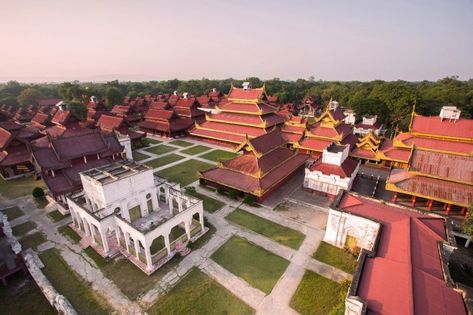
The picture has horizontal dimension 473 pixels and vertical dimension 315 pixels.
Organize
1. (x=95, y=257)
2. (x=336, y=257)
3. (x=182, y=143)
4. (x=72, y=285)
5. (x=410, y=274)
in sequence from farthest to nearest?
(x=182, y=143)
(x=95, y=257)
(x=336, y=257)
(x=72, y=285)
(x=410, y=274)

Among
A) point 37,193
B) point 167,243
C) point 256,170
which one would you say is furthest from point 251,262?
point 37,193

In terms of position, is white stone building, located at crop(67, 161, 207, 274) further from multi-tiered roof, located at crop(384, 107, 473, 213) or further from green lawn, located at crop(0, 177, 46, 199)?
multi-tiered roof, located at crop(384, 107, 473, 213)

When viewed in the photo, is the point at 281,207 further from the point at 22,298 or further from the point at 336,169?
the point at 22,298

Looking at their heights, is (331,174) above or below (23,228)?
above

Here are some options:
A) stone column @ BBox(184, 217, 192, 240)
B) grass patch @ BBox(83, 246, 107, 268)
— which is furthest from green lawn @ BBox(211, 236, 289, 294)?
grass patch @ BBox(83, 246, 107, 268)

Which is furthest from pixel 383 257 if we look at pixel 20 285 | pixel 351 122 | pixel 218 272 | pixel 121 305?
pixel 351 122

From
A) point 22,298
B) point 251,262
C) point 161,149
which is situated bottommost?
point 22,298
